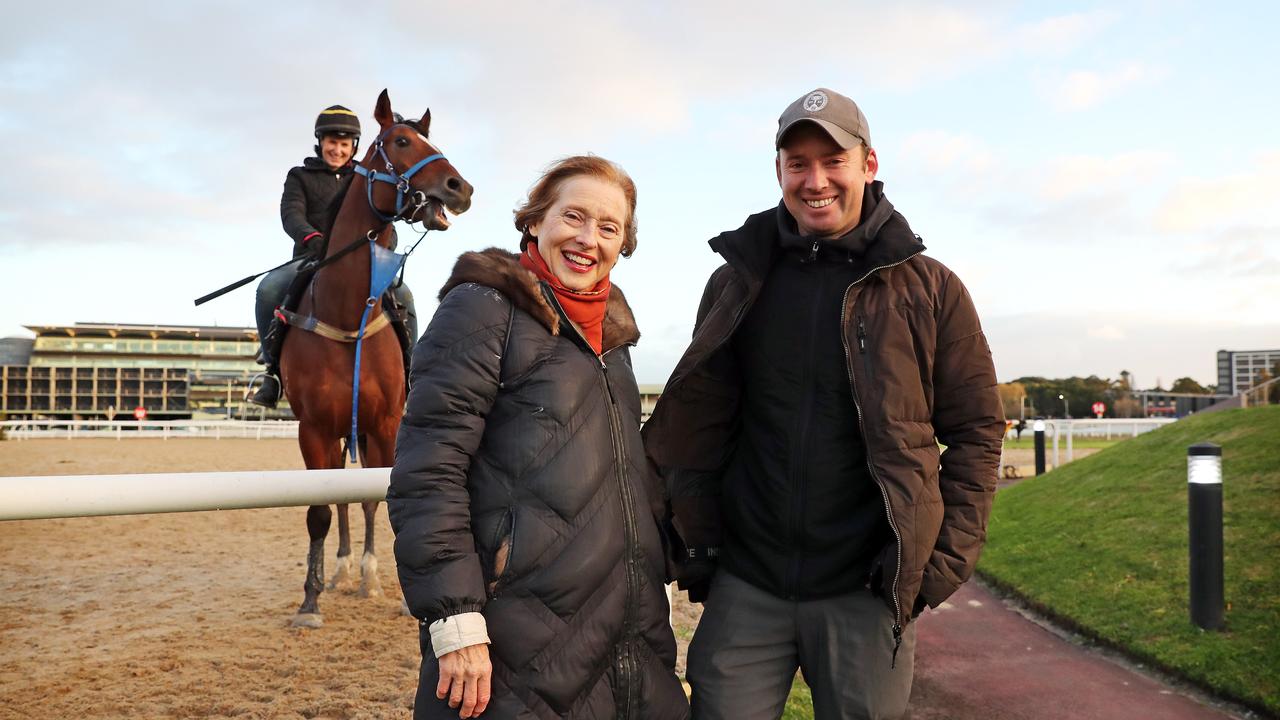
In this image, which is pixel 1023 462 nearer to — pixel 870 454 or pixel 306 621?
pixel 306 621

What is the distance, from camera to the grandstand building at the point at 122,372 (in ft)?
259

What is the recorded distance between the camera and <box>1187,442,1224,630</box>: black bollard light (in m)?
4.54

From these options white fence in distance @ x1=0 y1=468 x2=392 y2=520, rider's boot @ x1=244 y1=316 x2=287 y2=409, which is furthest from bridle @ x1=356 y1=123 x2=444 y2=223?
white fence in distance @ x1=0 y1=468 x2=392 y2=520

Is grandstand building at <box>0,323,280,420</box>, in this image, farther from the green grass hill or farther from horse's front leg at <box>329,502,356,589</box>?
the green grass hill

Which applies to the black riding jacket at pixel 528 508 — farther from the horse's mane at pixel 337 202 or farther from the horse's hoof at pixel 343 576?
the horse's hoof at pixel 343 576

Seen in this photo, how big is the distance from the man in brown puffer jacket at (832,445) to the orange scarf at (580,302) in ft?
1.14

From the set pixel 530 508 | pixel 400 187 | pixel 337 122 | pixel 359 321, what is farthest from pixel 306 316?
pixel 530 508

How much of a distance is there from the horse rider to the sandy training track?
57.7 inches

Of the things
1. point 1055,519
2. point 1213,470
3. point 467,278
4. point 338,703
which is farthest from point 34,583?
point 1055,519

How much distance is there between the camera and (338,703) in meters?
3.44

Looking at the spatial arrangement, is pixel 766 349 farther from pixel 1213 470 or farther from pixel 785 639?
pixel 1213 470

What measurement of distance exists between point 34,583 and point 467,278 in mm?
5315

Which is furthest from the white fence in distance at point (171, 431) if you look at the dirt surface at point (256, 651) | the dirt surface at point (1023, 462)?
the dirt surface at point (256, 651)

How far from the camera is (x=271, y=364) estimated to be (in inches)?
218
